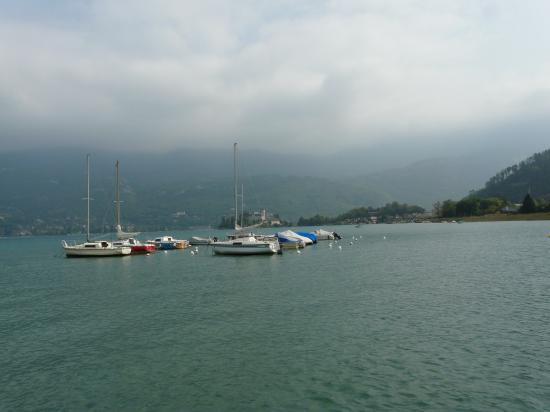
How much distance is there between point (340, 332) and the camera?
28.5 metres

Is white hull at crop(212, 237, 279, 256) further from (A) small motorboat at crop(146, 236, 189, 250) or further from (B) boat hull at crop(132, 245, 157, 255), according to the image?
(A) small motorboat at crop(146, 236, 189, 250)

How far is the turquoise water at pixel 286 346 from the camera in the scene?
740 inches

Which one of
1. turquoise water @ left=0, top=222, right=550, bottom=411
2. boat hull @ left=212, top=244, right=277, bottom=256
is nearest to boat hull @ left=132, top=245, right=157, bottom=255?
boat hull @ left=212, top=244, right=277, bottom=256

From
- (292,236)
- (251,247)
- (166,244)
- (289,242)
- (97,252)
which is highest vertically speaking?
(292,236)

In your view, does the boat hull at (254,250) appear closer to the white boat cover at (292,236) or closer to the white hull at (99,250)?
the white hull at (99,250)

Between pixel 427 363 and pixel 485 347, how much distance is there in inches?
177

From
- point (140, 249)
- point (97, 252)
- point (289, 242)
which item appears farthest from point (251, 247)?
point (97, 252)

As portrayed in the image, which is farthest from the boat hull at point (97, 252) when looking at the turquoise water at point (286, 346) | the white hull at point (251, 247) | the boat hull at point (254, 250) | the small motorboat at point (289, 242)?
the turquoise water at point (286, 346)

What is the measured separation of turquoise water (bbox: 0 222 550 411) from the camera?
18797 mm

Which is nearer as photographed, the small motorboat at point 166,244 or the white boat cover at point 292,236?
the white boat cover at point 292,236

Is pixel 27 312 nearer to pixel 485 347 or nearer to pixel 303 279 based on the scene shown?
pixel 303 279

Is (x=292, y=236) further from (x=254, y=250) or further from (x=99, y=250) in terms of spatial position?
(x=99, y=250)

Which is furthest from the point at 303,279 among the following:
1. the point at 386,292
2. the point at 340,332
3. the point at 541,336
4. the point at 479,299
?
the point at 541,336

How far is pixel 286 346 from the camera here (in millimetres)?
25859
